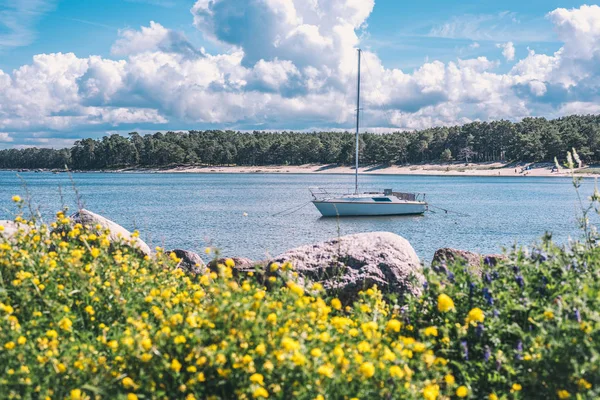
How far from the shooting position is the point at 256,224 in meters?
38.9

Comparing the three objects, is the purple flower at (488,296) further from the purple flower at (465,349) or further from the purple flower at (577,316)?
the purple flower at (577,316)

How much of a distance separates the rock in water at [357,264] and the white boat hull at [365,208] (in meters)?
31.7

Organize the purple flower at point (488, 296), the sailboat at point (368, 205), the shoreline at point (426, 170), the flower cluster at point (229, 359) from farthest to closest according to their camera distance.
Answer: the shoreline at point (426, 170)
the sailboat at point (368, 205)
the purple flower at point (488, 296)
the flower cluster at point (229, 359)

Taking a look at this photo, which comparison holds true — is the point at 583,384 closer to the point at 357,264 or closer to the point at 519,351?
the point at 519,351

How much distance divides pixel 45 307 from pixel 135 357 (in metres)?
1.91

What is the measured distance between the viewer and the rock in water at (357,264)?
9367 millimetres

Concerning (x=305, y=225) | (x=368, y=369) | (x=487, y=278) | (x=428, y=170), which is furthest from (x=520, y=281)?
(x=428, y=170)

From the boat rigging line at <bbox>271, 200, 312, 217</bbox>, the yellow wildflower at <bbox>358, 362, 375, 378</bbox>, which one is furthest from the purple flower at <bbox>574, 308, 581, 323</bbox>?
the boat rigging line at <bbox>271, 200, 312, 217</bbox>

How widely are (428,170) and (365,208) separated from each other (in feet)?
410

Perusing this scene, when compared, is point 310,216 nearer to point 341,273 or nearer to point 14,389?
point 341,273

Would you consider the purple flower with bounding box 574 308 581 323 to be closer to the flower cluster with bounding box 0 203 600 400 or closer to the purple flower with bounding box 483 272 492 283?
the flower cluster with bounding box 0 203 600 400

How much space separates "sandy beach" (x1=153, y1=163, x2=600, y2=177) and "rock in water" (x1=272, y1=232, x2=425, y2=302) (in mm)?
111917

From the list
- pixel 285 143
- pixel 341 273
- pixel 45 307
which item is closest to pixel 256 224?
pixel 341 273

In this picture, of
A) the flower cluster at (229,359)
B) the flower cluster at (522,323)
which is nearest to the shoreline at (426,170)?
the flower cluster at (522,323)
